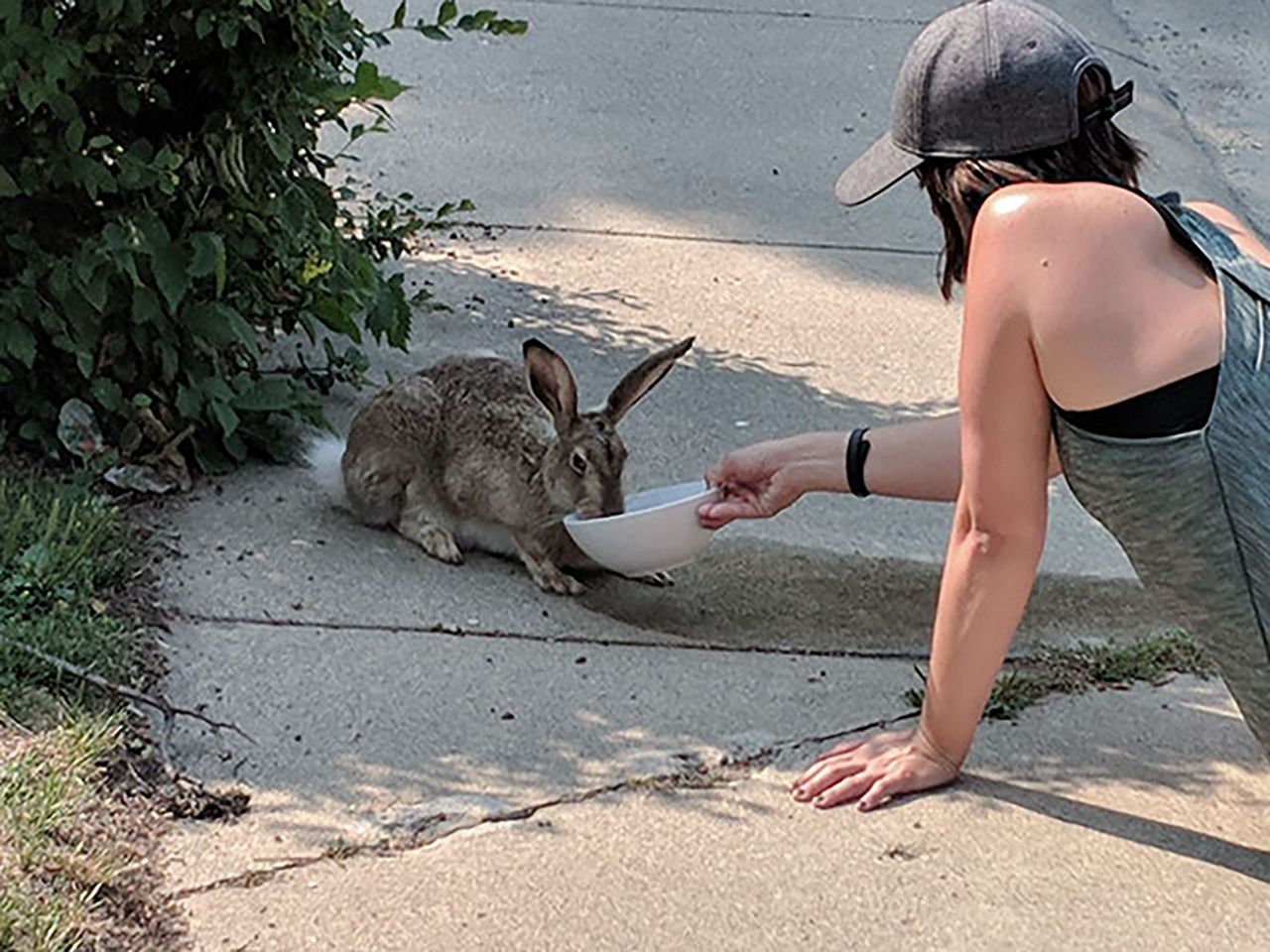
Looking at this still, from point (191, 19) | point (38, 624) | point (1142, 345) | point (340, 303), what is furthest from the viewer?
point (340, 303)

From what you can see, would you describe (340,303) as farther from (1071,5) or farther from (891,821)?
(1071,5)

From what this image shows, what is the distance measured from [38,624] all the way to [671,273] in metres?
3.27

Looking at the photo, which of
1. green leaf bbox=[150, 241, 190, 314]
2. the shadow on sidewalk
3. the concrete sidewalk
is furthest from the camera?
green leaf bbox=[150, 241, 190, 314]

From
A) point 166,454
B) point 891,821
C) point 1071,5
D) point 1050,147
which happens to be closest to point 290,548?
point 166,454

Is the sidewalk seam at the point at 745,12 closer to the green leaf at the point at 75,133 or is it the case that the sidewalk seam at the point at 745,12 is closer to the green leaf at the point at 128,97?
the green leaf at the point at 128,97

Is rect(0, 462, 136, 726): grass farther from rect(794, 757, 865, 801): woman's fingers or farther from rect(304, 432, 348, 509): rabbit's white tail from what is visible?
rect(794, 757, 865, 801): woman's fingers

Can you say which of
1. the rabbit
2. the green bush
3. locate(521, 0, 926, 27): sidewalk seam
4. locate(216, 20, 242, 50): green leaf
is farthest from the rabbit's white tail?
locate(521, 0, 926, 27): sidewalk seam

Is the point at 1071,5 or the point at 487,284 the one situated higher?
the point at 1071,5

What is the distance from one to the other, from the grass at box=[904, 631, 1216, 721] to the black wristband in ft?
1.52

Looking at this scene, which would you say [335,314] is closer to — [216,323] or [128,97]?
[216,323]

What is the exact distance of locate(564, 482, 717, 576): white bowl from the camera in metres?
4.37

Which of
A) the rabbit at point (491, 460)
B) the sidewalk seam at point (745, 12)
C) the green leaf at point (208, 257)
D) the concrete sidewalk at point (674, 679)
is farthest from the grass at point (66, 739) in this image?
the sidewalk seam at point (745, 12)

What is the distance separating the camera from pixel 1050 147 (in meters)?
3.14

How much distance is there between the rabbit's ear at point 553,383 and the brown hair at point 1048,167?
5.28 ft
